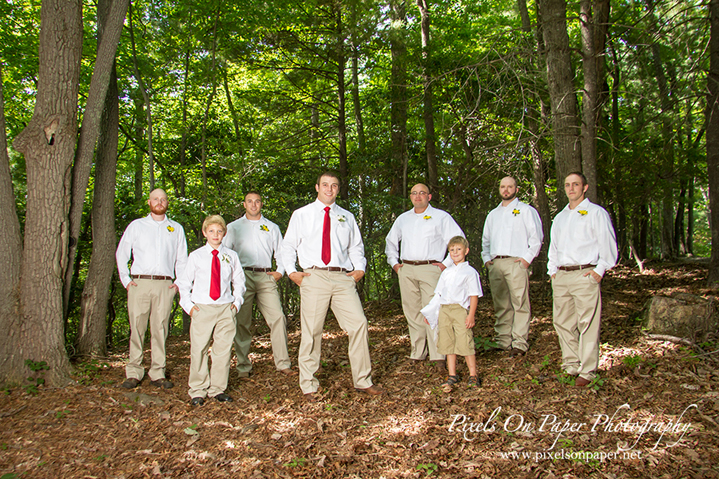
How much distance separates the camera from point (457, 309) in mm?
4426

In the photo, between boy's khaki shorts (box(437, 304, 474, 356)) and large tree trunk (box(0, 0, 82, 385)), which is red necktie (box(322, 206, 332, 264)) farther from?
large tree trunk (box(0, 0, 82, 385))

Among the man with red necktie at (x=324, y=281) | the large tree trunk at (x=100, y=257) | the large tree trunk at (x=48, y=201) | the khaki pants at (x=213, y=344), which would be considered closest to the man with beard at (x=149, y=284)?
the khaki pants at (x=213, y=344)

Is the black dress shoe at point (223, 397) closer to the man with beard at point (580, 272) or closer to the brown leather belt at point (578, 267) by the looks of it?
the man with beard at point (580, 272)

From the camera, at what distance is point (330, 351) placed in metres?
6.02

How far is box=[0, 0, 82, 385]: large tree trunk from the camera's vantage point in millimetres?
4395

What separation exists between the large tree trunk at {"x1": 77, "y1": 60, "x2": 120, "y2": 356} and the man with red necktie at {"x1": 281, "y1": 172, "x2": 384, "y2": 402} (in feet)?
8.68

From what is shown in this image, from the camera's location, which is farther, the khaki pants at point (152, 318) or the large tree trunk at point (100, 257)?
the large tree trunk at point (100, 257)

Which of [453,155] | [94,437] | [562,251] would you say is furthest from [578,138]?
[94,437]

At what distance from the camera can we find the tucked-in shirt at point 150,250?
458cm

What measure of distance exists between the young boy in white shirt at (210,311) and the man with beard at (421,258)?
1.91 metres

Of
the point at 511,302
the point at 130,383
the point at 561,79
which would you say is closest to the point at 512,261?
the point at 511,302

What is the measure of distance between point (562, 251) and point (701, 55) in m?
3.71

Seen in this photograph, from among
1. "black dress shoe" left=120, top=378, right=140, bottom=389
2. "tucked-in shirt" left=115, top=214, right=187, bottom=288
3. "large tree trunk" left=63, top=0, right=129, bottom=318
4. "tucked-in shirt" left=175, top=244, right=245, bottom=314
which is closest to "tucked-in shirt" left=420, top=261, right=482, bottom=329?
"tucked-in shirt" left=175, top=244, right=245, bottom=314

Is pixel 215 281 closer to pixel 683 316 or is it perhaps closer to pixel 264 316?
pixel 264 316
